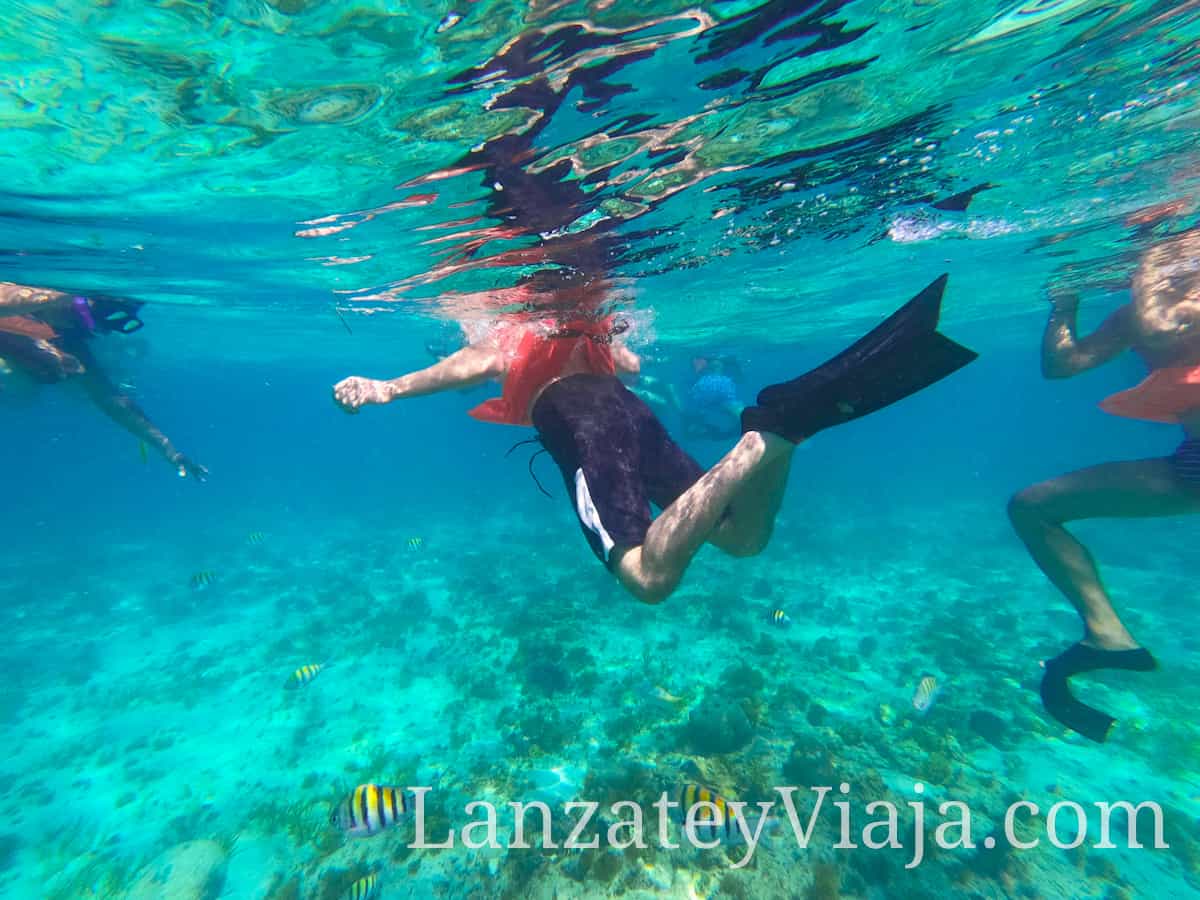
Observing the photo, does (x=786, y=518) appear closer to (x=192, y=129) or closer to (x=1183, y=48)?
(x=1183, y=48)

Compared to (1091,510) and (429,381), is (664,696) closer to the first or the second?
(1091,510)

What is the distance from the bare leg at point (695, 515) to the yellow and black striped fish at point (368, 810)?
363 centimetres

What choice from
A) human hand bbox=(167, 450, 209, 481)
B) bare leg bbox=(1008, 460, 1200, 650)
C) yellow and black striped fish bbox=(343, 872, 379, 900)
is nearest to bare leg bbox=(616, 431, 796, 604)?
bare leg bbox=(1008, 460, 1200, 650)

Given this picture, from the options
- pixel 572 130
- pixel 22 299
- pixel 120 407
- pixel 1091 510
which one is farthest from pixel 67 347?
pixel 1091 510

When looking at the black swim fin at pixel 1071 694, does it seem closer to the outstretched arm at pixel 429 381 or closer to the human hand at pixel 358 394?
the outstretched arm at pixel 429 381

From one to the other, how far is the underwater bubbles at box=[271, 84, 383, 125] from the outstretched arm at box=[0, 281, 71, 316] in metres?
11.4

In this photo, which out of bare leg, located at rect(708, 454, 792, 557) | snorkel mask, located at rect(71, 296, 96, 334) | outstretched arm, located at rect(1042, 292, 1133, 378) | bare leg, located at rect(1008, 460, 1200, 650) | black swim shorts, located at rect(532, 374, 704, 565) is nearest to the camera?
bare leg, located at rect(708, 454, 792, 557)

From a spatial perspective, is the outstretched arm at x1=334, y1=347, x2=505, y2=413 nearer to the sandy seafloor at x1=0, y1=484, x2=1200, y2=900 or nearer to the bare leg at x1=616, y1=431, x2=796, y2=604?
the bare leg at x1=616, y1=431, x2=796, y2=604

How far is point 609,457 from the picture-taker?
14.1ft

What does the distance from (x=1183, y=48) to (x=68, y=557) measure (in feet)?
133

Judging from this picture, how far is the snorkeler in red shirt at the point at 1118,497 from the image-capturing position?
4.32 meters

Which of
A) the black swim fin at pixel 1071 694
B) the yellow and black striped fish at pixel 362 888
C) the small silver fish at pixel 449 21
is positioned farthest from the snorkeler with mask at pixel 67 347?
the black swim fin at pixel 1071 694

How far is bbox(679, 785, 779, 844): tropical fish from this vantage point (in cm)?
505

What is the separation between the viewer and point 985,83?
619 centimetres
